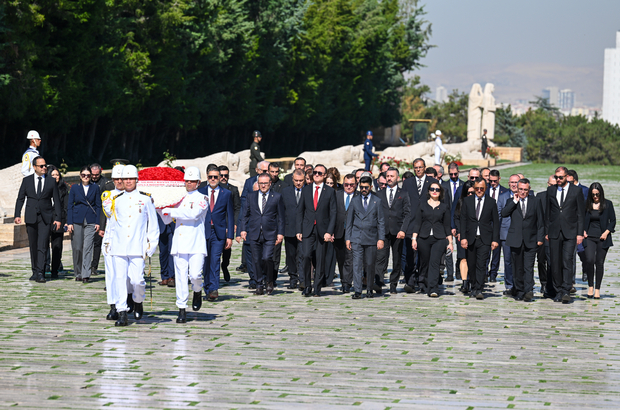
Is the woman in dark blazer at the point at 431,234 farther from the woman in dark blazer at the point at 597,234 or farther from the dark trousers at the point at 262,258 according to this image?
the dark trousers at the point at 262,258

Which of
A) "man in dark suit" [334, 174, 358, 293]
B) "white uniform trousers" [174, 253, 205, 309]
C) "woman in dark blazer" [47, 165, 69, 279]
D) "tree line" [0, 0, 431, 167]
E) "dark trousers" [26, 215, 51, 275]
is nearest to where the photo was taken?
"white uniform trousers" [174, 253, 205, 309]

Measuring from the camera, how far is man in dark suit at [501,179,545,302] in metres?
13.5

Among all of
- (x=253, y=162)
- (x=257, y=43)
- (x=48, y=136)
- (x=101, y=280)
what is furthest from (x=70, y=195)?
(x=257, y=43)

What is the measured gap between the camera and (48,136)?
116ft

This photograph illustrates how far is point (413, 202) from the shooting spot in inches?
585

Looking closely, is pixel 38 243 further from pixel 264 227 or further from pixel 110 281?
pixel 110 281

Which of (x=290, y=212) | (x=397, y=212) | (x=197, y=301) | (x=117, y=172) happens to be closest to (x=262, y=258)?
(x=290, y=212)

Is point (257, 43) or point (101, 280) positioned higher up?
point (257, 43)

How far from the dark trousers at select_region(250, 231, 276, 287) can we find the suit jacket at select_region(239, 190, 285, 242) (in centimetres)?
6

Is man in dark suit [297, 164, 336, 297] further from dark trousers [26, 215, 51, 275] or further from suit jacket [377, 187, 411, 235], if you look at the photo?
dark trousers [26, 215, 51, 275]

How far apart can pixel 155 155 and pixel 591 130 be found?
196ft

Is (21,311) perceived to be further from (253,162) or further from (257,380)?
(253,162)

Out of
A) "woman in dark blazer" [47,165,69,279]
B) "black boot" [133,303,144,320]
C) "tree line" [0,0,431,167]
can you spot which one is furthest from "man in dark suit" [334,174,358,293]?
"tree line" [0,0,431,167]

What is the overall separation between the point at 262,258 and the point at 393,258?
2.21 meters
